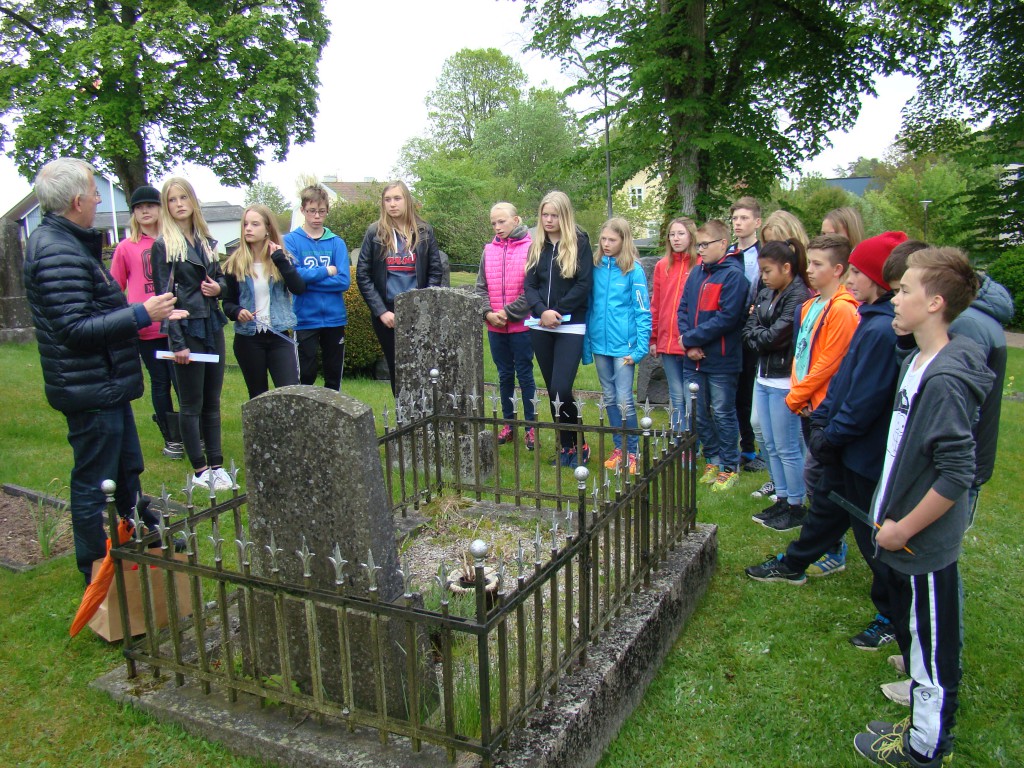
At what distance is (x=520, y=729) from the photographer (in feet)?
8.30

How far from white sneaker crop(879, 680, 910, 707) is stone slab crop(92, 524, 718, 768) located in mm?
906

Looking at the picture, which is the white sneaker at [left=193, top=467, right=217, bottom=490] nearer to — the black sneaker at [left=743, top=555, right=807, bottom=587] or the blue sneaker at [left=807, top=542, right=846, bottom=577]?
the black sneaker at [left=743, top=555, right=807, bottom=587]

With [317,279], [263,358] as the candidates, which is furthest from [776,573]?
[317,279]

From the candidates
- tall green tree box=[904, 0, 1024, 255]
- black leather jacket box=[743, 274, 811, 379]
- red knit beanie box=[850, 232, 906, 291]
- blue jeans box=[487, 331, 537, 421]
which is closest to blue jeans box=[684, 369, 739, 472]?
black leather jacket box=[743, 274, 811, 379]

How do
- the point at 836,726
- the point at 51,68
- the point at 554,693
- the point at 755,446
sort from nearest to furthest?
the point at 554,693 → the point at 836,726 → the point at 755,446 → the point at 51,68

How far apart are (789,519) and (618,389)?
1665mm

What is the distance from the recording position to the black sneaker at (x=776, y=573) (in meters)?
4.07

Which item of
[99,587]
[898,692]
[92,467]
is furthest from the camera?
[92,467]

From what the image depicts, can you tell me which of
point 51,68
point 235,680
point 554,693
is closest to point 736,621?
point 554,693

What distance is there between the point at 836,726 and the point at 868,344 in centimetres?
155

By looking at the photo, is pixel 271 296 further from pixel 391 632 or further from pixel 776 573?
pixel 776 573

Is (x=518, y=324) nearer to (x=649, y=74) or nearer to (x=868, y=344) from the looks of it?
(x=868, y=344)

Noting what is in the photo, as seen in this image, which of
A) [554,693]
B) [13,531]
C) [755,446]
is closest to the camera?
[554,693]

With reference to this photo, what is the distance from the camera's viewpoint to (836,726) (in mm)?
2969
